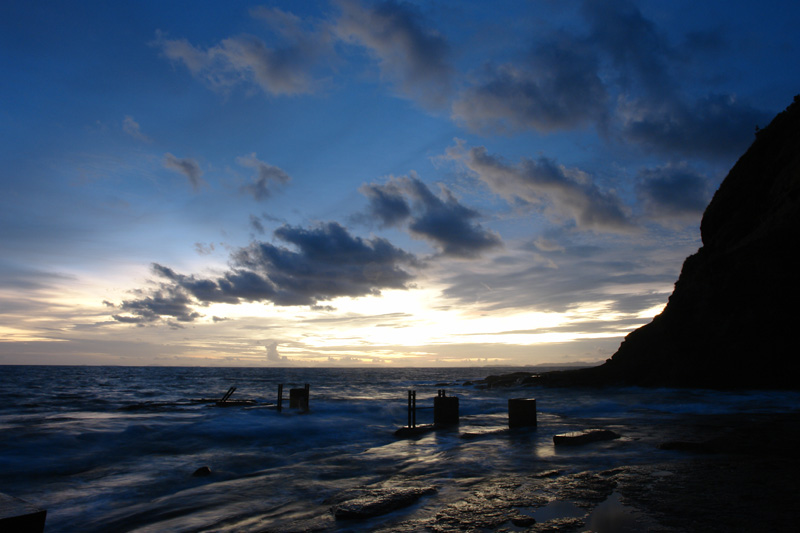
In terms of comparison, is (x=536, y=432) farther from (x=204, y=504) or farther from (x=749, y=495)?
(x=204, y=504)

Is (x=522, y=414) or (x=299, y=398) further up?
(x=522, y=414)

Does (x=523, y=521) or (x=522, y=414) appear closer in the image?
(x=523, y=521)

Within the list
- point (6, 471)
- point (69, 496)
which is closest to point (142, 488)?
point (69, 496)

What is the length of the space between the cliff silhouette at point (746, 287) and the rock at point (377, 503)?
30.5 m

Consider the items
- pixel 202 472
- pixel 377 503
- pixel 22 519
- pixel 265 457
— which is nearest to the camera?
pixel 22 519

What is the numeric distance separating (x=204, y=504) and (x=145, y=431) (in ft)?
49.6

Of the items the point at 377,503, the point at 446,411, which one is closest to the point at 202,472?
the point at 377,503

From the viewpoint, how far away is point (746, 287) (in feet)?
98.3

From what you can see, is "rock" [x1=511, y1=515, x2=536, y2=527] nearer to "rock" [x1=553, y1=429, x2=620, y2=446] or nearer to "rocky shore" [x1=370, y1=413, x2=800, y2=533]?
"rocky shore" [x1=370, y1=413, x2=800, y2=533]

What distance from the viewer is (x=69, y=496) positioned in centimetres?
1207

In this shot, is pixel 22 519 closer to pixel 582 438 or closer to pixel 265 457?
pixel 582 438

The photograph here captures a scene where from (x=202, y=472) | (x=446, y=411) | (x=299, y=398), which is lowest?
(x=202, y=472)

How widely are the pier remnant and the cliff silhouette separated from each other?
35.6 meters

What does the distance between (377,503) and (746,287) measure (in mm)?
32471
